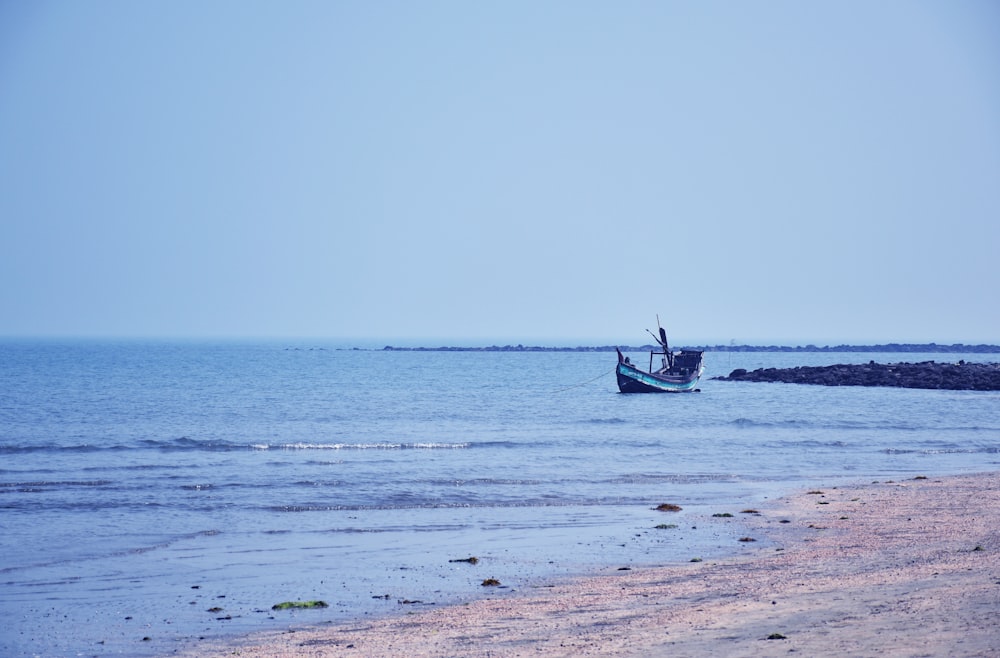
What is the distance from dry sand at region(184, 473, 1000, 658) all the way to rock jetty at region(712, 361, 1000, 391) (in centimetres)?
6235

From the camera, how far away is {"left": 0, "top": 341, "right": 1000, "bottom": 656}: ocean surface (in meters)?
13.6

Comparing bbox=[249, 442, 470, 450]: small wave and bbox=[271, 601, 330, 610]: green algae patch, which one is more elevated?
bbox=[271, 601, 330, 610]: green algae patch

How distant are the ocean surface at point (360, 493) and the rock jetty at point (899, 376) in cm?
1775

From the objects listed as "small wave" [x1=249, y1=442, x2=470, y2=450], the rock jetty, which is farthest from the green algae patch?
the rock jetty

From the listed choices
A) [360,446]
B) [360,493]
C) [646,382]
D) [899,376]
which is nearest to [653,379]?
[646,382]

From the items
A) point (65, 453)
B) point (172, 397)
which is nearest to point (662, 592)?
point (65, 453)

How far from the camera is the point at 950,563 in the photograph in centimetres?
1325

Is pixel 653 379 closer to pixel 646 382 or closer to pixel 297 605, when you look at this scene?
pixel 646 382

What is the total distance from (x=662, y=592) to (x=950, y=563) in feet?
13.8

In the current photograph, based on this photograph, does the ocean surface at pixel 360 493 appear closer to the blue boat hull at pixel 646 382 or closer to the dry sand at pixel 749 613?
the dry sand at pixel 749 613

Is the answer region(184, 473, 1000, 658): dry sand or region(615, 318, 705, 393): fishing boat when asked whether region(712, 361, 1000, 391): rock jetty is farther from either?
region(184, 473, 1000, 658): dry sand

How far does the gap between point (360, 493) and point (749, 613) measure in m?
15.0

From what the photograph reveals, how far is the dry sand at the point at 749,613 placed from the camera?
940 centimetres

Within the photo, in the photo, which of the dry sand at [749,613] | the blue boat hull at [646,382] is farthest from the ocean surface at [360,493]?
the blue boat hull at [646,382]
